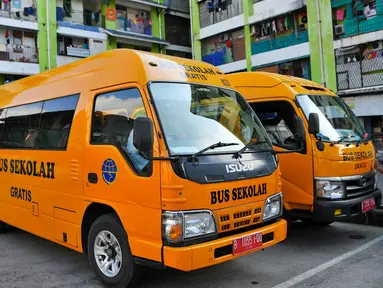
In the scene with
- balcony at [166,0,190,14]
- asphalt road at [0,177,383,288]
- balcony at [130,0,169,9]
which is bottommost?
asphalt road at [0,177,383,288]

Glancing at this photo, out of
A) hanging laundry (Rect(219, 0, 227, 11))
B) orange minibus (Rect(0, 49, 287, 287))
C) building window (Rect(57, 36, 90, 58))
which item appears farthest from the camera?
hanging laundry (Rect(219, 0, 227, 11))

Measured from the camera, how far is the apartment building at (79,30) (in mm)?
23328

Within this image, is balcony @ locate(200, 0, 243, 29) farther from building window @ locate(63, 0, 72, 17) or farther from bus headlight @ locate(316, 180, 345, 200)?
bus headlight @ locate(316, 180, 345, 200)

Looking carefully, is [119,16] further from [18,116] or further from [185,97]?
[185,97]

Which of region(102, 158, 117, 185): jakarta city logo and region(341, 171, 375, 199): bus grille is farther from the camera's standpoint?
region(341, 171, 375, 199): bus grille

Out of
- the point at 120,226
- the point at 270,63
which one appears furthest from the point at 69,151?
the point at 270,63

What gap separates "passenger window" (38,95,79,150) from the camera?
4.76m

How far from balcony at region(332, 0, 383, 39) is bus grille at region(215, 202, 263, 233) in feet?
61.2

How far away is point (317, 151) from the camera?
538cm

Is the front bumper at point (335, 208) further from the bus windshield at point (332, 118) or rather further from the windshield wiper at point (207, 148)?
the windshield wiper at point (207, 148)

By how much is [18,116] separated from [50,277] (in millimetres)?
2674

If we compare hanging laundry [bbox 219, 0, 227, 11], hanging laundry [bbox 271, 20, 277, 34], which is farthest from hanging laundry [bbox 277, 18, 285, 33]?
hanging laundry [bbox 219, 0, 227, 11]

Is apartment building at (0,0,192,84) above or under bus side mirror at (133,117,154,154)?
above

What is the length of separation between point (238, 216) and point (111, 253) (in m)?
1.44
